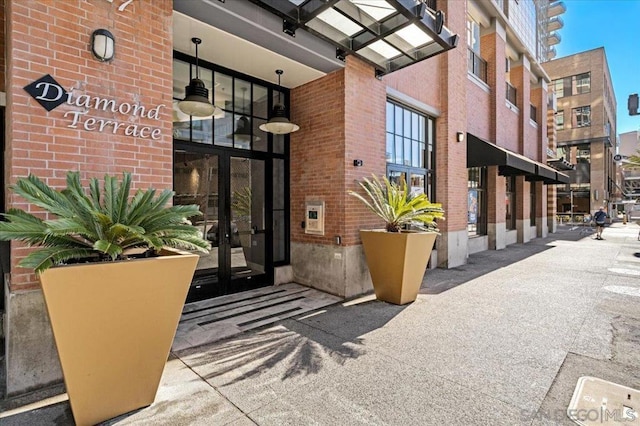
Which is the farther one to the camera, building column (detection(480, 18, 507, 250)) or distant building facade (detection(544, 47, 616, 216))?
distant building facade (detection(544, 47, 616, 216))

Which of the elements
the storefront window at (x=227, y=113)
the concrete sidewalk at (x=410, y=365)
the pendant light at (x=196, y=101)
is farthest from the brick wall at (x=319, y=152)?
the pendant light at (x=196, y=101)

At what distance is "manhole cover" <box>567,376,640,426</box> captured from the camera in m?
2.42

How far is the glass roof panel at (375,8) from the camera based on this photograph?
4.25 metres

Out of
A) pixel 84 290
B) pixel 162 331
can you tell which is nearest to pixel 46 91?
pixel 84 290

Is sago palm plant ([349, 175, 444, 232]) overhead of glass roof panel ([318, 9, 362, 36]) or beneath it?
beneath

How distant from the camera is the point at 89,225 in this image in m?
2.38

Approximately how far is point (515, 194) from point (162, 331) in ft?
48.4

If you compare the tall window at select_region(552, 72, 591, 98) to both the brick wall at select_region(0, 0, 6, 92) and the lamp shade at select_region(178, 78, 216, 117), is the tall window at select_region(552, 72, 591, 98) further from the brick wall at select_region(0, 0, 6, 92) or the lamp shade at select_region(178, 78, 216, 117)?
the brick wall at select_region(0, 0, 6, 92)

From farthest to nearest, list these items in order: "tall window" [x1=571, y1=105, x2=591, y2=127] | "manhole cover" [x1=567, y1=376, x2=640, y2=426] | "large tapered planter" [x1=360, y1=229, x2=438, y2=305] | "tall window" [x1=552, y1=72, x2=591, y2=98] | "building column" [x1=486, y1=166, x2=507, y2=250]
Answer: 1. "tall window" [x1=571, y1=105, x2=591, y2=127]
2. "tall window" [x1=552, y1=72, x2=591, y2=98]
3. "building column" [x1=486, y1=166, x2=507, y2=250]
4. "large tapered planter" [x1=360, y1=229, x2=438, y2=305]
5. "manhole cover" [x1=567, y1=376, x2=640, y2=426]

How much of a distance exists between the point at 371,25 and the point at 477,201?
8.24 metres

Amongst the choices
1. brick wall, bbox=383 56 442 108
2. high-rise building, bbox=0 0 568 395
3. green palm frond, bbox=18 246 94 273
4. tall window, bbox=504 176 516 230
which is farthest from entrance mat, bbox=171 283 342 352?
tall window, bbox=504 176 516 230

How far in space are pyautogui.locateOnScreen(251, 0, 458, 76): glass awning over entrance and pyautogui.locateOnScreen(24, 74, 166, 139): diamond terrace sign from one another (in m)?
2.00

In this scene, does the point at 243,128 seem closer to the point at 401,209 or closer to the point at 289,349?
the point at 401,209

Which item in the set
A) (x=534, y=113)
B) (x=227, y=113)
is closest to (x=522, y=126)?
(x=534, y=113)
